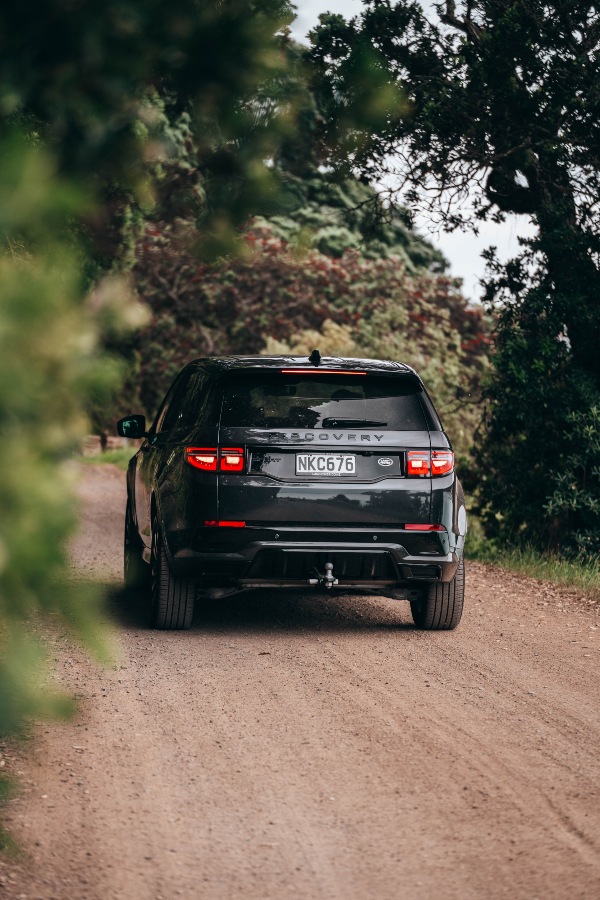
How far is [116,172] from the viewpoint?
3.08m

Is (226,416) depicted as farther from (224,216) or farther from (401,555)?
(224,216)

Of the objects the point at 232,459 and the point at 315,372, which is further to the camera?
the point at 315,372

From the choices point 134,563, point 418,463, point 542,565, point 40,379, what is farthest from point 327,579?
point 40,379

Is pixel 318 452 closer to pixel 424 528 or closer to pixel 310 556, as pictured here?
pixel 310 556

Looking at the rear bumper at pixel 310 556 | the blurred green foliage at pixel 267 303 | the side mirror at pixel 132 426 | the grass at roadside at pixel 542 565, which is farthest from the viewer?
the blurred green foliage at pixel 267 303

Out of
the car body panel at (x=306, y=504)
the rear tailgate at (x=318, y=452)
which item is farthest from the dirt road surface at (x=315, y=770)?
the rear tailgate at (x=318, y=452)

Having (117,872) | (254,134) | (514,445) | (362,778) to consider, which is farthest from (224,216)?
(514,445)

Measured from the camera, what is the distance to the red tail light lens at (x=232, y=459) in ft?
27.9

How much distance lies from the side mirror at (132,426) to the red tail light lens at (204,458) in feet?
6.06

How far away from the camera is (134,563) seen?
11.0m

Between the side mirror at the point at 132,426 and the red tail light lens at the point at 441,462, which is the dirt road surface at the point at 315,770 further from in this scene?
the side mirror at the point at 132,426

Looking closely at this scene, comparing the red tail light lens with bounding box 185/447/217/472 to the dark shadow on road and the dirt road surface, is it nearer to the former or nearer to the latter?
the dark shadow on road

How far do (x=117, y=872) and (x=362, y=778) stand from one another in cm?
141

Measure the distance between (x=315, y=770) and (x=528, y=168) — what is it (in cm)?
936
